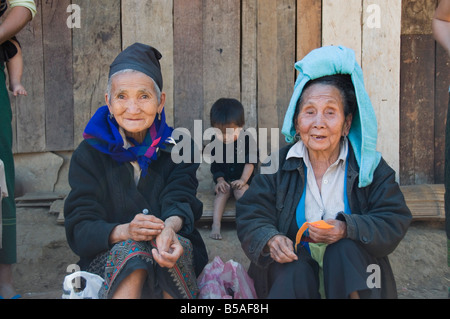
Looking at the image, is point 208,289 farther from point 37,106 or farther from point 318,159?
point 37,106

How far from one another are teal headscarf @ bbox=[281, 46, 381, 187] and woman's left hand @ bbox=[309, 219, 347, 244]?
0.29 metres

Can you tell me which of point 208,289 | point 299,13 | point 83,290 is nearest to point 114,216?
point 83,290

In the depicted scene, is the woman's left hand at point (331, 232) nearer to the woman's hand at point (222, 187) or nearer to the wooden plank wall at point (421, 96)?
the woman's hand at point (222, 187)

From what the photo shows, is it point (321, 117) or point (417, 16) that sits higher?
point (417, 16)

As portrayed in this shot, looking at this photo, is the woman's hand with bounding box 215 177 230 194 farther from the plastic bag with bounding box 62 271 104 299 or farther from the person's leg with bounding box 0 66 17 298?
the plastic bag with bounding box 62 271 104 299

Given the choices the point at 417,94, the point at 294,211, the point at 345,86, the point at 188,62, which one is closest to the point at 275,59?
the point at 188,62

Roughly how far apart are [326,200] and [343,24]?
2.26 meters

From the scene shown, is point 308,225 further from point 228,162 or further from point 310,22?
point 310,22

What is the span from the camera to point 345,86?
8.58 ft

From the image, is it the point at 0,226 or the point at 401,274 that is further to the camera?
the point at 401,274

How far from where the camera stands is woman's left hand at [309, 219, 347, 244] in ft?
7.54

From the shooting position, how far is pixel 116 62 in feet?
8.89

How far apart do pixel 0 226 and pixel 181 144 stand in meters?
1.19

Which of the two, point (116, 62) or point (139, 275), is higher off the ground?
point (116, 62)
